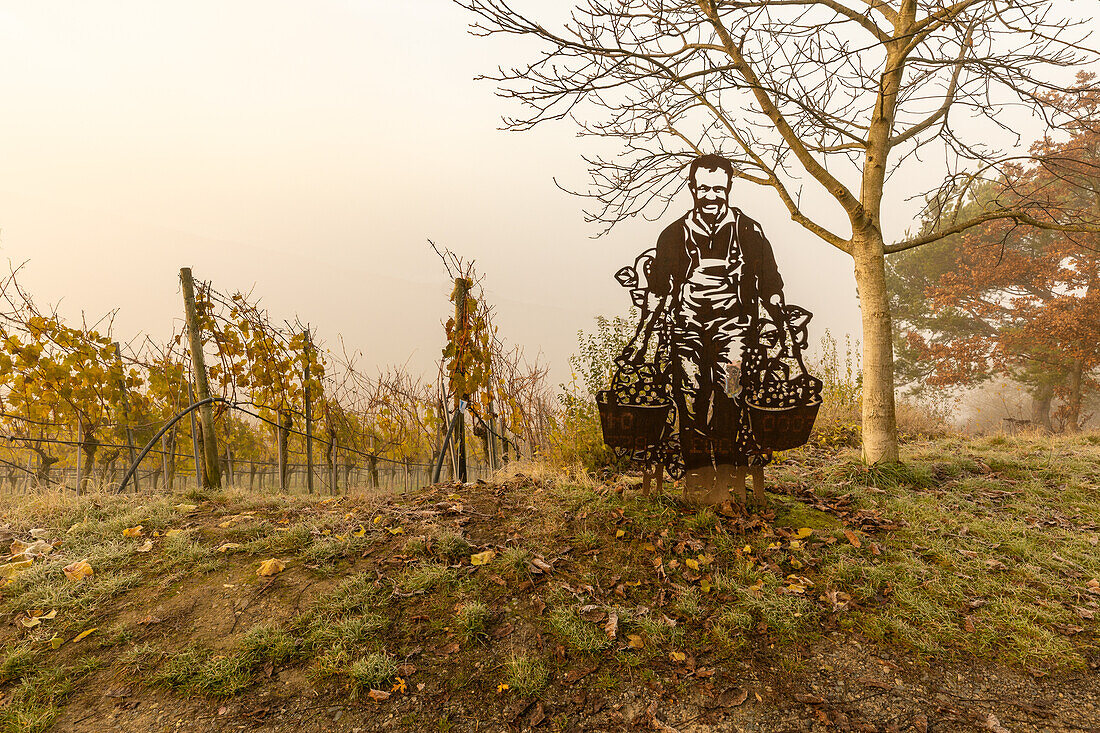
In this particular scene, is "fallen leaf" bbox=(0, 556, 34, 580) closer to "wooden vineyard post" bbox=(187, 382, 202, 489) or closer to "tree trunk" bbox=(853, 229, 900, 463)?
"wooden vineyard post" bbox=(187, 382, 202, 489)

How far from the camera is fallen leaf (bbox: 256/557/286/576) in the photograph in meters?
3.49

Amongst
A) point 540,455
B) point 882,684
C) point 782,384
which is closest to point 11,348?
point 540,455

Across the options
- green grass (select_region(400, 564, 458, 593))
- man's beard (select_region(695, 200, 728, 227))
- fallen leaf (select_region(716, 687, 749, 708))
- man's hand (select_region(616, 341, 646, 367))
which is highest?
man's beard (select_region(695, 200, 728, 227))

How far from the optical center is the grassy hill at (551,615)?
258 cm

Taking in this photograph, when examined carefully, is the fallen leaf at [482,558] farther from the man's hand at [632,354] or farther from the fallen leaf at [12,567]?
the fallen leaf at [12,567]

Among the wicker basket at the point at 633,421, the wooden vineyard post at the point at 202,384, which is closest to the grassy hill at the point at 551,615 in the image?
the wicker basket at the point at 633,421

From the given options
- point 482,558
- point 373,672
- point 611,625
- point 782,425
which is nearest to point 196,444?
point 482,558

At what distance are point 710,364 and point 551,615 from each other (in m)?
2.18

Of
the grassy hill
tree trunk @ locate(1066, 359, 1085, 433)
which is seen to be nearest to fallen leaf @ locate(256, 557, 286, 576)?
the grassy hill

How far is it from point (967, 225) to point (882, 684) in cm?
472

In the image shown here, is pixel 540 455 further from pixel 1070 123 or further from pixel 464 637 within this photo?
pixel 1070 123

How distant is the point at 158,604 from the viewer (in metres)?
3.26

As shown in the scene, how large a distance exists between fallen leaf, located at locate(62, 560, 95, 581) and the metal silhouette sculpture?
356 centimetres

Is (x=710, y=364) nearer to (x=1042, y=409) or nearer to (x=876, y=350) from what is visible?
(x=876, y=350)
